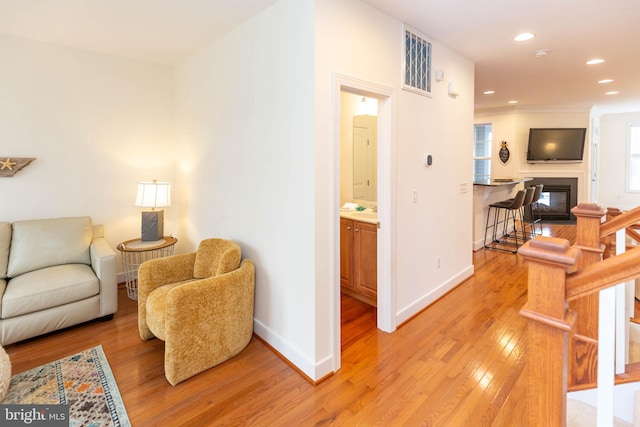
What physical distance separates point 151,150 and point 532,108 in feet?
25.3

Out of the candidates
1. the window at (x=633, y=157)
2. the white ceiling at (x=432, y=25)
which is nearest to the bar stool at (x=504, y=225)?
the white ceiling at (x=432, y=25)

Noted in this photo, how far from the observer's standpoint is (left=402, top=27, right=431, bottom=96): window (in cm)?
287

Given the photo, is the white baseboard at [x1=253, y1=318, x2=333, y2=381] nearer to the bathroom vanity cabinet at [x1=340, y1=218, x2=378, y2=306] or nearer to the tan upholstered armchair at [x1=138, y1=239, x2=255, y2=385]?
the tan upholstered armchair at [x1=138, y1=239, x2=255, y2=385]

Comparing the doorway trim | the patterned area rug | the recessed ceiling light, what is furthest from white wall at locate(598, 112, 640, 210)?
the patterned area rug

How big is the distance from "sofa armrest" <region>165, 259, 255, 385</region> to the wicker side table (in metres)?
1.32

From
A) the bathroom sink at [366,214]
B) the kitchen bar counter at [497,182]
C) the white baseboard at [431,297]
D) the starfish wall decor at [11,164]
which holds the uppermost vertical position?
the starfish wall decor at [11,164]

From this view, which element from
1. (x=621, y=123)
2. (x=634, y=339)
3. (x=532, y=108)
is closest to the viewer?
(x=634, y=339)

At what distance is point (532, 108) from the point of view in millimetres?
7453

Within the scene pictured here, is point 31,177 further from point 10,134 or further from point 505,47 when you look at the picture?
point 505,47

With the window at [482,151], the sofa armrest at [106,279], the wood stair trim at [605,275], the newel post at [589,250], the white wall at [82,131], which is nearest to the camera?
the wood stair trim at [605,275]

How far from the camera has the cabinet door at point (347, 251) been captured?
11.3 feet

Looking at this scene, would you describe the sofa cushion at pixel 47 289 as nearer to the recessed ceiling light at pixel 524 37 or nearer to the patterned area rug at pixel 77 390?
the patterned area rug at pixel 77 390

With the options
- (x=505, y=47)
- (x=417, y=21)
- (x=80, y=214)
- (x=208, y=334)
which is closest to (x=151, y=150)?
(x=80, y=214)

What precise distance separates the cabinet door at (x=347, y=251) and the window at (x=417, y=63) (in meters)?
1.40
